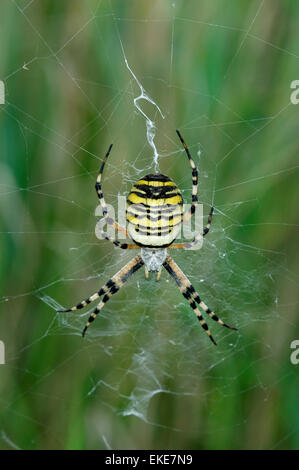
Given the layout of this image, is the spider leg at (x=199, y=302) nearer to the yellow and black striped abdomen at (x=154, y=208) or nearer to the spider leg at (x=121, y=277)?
the spider leg at (x=121, y=277)

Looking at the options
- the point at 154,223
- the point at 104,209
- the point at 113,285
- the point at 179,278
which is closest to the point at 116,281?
the point at 113,285

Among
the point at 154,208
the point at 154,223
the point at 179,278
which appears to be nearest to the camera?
the point at 154,208

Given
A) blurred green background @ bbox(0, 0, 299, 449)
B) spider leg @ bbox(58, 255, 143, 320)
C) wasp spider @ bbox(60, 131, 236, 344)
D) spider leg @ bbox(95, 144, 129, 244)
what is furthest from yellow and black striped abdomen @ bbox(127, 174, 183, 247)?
spider leg @ bbox(58, 255, 143, 320)

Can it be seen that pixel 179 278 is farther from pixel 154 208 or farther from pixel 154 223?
pixel 154 208

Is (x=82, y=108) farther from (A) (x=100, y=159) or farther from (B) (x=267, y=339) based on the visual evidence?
(B) (x=267, y=339)

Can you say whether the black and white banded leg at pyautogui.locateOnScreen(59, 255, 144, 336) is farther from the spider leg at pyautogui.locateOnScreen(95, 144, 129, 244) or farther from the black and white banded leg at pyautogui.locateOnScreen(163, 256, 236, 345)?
the spider leg at pyautogui.locateOnScreen(95, 144, 129, 244)
